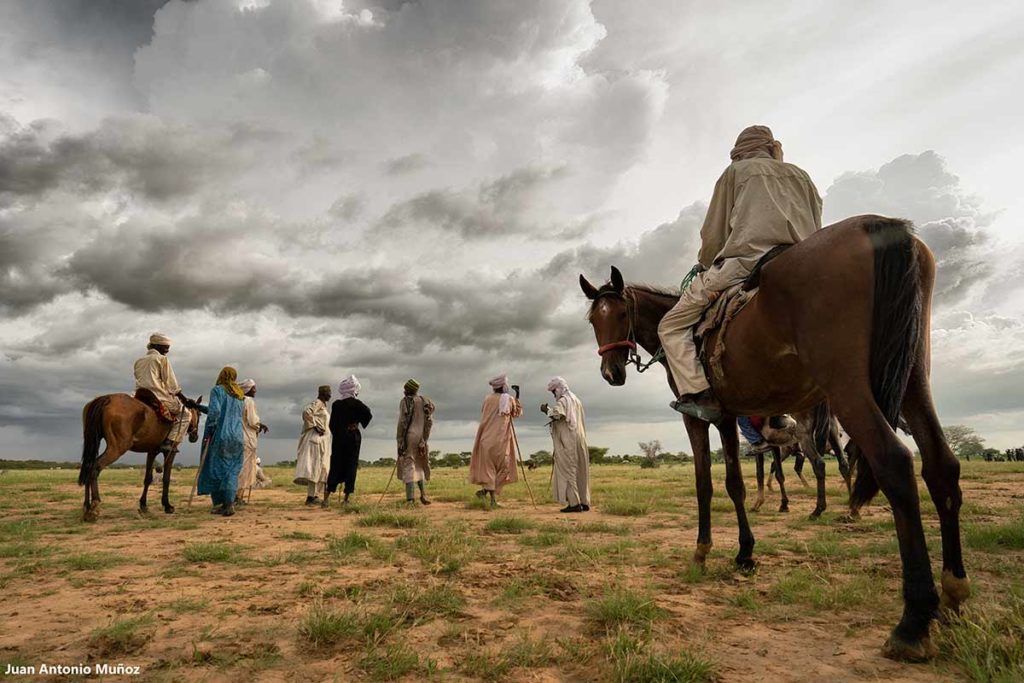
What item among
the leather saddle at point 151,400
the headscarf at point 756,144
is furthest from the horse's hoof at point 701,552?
the leather saddle at point 151,400

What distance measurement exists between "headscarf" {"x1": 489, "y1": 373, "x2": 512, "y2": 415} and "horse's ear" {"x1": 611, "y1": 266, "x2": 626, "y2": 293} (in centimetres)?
634

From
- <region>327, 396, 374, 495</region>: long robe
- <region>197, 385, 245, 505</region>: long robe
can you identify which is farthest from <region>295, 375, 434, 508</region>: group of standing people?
<region>197, 385, 245, 505</region>: long robe

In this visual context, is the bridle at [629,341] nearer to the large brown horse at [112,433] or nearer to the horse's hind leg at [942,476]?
the horse's hind leg at [942,476]

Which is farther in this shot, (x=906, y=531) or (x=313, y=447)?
(x=313, y=447)

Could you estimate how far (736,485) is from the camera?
17.2ft

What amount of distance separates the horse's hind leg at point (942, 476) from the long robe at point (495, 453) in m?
8.75

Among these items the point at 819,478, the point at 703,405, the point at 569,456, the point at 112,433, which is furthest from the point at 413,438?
the point at 703,405

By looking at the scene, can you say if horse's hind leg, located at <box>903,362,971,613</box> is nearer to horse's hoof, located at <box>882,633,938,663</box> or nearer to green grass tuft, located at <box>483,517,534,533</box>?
horse's hoof, located at <box>882,633,938,663</box>

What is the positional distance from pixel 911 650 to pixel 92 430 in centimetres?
1180

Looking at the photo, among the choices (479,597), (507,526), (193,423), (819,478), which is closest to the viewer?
(479,597)

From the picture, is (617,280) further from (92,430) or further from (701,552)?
(92,430)

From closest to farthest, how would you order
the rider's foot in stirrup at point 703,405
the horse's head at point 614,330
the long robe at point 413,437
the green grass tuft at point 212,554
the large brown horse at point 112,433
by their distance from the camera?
the rider's foot in stirrup at point 703,405 → the green grass tuft at point 212,554 → the horse's head at point 614,330 → the large brown horse at point 112,433 → the long robe at point 413,437

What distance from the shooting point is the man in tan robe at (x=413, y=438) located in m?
11.7

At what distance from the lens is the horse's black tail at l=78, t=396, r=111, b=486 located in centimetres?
962
